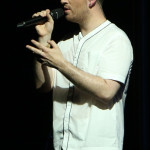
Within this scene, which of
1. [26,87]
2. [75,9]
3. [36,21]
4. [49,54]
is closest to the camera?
[49,54]

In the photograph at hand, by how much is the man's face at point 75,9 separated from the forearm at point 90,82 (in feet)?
1.03

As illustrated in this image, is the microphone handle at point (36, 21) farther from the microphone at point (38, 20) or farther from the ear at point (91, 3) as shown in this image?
the ear at point (91, 3)

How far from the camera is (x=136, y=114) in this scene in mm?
1782

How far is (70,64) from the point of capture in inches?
49.6

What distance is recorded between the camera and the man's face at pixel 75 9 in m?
1.46

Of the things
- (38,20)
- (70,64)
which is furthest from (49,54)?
(38,20)

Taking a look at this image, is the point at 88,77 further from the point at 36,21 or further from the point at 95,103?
the point at 36,21

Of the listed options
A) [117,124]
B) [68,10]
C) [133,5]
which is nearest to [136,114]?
[117,124]

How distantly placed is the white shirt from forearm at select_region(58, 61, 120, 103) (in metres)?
0.04

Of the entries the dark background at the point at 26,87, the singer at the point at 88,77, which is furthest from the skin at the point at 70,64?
the dark background at the point at 26,87

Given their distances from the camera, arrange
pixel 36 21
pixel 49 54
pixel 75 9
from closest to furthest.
A: pixel 49 54 < pixel 36 21 < pixel 75 9

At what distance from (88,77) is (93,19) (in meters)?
0.34

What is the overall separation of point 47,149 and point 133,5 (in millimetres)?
871

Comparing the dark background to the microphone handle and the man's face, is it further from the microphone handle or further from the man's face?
the microphone handle
